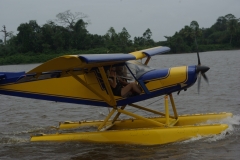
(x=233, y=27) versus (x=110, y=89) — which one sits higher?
(x=233, y=27)

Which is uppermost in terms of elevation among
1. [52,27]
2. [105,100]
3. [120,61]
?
[52,27]

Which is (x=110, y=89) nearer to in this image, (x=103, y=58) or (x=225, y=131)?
(x=103, y=58)

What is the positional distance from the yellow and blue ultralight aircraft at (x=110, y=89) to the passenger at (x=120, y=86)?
0.40ft

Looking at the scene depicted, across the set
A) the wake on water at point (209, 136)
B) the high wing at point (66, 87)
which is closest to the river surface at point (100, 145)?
the wake on water at point (209, 136)

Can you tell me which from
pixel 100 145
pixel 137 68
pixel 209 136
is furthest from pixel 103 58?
pixel 209 136

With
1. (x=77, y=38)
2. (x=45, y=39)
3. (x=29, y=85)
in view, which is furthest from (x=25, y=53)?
(x=29, y=85)

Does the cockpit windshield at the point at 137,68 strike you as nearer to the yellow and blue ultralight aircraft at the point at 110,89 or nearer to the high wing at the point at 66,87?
the yellow and blue ultralight aircraft at the point at 110,89

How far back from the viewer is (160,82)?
8.05 metres

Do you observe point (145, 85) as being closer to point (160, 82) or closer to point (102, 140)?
point (160, 82)

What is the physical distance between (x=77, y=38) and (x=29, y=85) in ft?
185

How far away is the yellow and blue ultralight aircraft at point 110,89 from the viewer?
7.83 metres

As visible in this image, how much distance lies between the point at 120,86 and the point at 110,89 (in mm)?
325

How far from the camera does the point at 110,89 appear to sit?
8.32 m

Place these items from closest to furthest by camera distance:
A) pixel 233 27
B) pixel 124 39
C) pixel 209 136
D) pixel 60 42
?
pixel 209 136 < pixel 124 39 < pixel 60 42 < pixel 233 27
